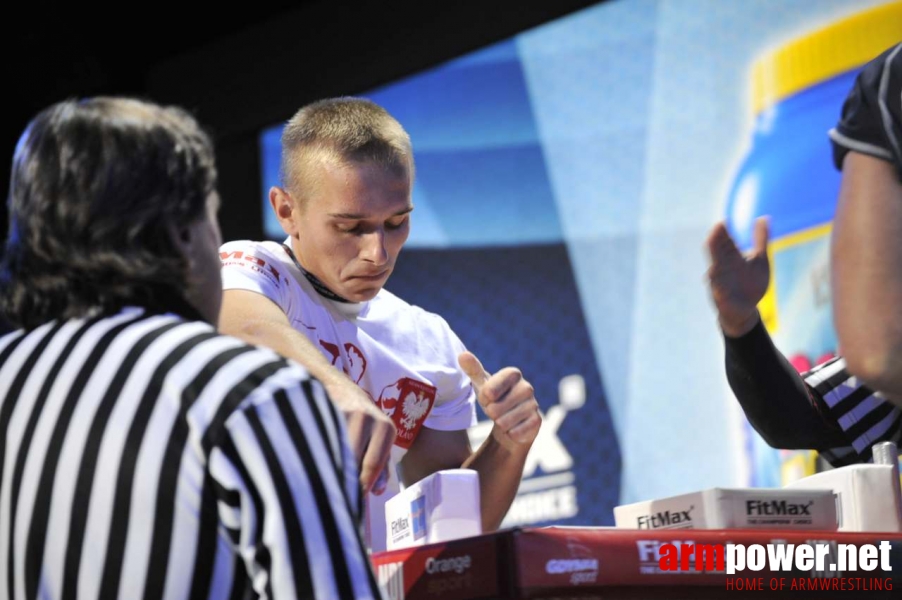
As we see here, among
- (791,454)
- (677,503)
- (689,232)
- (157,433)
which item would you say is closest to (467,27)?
(689,232)

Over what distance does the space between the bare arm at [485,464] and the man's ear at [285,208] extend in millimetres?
475

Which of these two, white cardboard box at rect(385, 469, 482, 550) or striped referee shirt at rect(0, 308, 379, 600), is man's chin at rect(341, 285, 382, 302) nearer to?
white cardboard box at rect(385, 469, 482, 550)

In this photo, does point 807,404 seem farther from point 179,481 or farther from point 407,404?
point 179,481

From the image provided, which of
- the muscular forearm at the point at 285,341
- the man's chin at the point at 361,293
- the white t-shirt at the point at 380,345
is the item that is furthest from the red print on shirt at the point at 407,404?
the muscular forearm at the point at 285,341

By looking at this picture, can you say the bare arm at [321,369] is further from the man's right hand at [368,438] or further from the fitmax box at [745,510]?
the fitmax box at [745,510]

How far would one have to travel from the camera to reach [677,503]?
4.42 feet

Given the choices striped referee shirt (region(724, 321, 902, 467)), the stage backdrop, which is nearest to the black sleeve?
striped referee shirt (region(724, 321, 902, 467))

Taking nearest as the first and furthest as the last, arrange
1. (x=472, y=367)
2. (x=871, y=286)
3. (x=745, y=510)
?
(x=871, y=286)
(x=745, y=510)
(x=472, y=367)

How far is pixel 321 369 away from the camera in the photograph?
1.39 m

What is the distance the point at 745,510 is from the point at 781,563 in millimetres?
76

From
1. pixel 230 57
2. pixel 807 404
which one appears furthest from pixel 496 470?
pixel 230 57

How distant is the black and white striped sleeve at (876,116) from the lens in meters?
1.18

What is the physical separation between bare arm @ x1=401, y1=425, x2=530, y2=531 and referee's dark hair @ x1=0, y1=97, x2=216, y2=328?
936 millimetres

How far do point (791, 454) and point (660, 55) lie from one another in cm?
122
